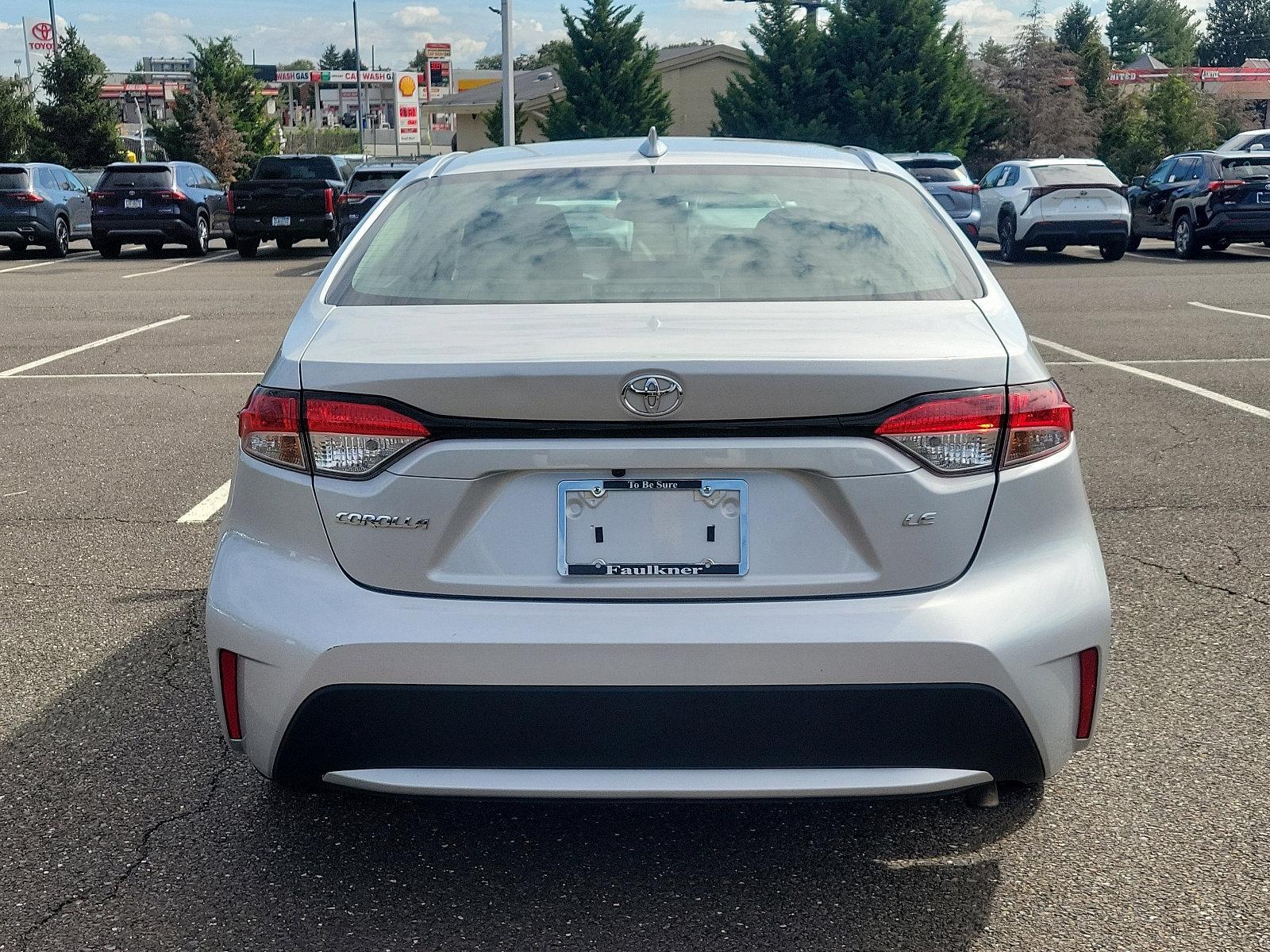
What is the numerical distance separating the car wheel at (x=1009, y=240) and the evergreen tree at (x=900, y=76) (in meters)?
21.2

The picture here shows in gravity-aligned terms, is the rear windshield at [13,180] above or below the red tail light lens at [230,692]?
above

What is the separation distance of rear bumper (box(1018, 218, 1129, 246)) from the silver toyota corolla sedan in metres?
20.3

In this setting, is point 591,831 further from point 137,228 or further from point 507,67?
point 507,67

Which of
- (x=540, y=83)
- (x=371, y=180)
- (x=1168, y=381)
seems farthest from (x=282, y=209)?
(x=540, y=83)

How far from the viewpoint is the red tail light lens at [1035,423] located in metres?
2.75

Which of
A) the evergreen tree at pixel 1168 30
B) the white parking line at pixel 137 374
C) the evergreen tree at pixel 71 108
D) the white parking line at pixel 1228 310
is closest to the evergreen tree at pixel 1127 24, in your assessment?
the evergreen tree at pixel 1168 30

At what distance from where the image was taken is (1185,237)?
888 inches

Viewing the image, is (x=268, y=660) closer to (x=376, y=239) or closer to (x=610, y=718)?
(x=610, y=718)

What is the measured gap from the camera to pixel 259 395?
2887 millimetres

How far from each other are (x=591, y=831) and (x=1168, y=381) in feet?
25.1

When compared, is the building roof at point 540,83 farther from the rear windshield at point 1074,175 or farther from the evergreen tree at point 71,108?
the rear windshield at point 1074,175

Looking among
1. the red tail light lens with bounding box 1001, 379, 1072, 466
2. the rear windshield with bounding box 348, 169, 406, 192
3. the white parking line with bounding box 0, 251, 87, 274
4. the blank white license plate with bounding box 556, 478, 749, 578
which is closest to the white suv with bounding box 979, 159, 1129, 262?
the rear windshield with bounding box 348, 169, 406, 192

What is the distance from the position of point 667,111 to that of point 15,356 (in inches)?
1525

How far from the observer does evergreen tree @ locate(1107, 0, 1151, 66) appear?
483ft
